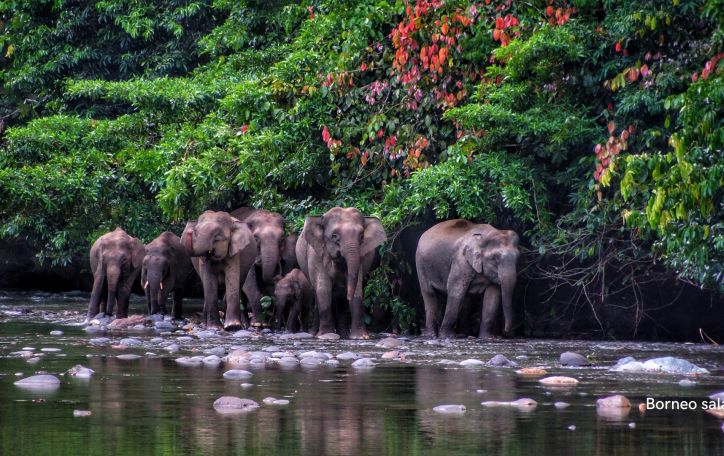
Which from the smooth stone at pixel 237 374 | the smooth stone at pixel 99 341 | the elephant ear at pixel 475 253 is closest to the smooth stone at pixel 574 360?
the smooth stone at pixel 237 374

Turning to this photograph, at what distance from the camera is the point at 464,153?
17047 millimetres

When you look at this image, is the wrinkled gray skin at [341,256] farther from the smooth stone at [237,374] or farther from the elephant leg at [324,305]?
the smooth stone at [237,374]

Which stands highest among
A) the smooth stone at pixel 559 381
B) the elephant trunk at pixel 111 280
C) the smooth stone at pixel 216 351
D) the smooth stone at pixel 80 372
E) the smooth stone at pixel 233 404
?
the elephant trunk at pixel 111 280

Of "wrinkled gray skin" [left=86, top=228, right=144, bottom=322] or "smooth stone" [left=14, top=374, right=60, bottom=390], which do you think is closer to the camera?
"smooth stone" [left=14, top=374, right=60, bottom=390]

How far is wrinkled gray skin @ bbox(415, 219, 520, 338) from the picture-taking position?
17.1 meters

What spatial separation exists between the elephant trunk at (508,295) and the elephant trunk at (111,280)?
646 centimetres

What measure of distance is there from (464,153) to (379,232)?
1494 mm

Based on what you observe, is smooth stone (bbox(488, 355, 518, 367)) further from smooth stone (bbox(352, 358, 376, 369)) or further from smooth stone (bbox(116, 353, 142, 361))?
smooth stone (bbox(116, 353, 142, 361))

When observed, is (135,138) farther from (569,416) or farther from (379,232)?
(569,416)

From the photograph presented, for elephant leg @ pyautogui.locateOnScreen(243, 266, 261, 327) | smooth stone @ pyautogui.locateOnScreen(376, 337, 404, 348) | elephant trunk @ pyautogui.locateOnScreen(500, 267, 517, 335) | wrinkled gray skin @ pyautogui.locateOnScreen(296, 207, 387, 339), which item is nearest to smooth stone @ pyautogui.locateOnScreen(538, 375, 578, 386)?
smooth stone @ pyautogui.locateOnScreen(376, 337, 404, 348)

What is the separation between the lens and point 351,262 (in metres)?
17.3

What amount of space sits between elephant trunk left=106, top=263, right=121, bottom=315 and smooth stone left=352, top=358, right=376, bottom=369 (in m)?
9.01

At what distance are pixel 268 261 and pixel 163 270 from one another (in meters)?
1.94

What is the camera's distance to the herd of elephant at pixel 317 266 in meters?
17.4
